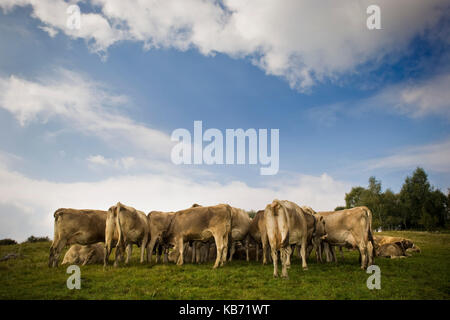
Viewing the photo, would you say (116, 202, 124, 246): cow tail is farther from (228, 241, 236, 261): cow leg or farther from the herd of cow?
(228, 241, 236, 261): cow leg

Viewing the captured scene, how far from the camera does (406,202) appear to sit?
81.1 meters

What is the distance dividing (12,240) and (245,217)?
3006 centimetres

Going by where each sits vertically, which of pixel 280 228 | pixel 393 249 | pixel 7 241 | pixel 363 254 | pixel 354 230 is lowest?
pixel 7 241

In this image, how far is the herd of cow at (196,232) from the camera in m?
14.3

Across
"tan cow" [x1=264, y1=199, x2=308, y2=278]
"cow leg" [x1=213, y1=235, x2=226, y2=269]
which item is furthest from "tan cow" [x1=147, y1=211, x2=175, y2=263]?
"tan cow" [x1=264, y1=199, x2=308, y2=278]

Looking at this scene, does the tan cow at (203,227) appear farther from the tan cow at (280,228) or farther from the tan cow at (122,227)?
the tan cow at (280,228)

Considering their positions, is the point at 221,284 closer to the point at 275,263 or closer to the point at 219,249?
the point at 275,263

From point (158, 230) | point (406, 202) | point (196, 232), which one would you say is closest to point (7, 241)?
point (158, 230)

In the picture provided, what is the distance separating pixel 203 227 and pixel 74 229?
722cm

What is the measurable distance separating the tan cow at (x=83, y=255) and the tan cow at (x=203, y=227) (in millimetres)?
4533

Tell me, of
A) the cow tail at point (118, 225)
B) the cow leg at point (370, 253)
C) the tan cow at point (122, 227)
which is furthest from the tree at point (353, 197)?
the cow tail at point (118, 225)
